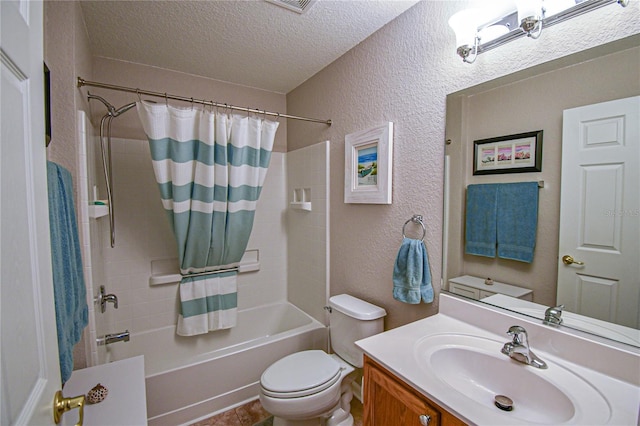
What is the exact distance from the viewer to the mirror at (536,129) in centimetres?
90

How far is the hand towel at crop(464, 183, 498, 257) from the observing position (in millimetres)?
1241

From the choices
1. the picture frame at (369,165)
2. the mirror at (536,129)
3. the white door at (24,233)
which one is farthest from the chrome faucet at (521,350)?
the white door at (24,233)

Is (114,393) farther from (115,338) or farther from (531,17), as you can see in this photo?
(531,17)

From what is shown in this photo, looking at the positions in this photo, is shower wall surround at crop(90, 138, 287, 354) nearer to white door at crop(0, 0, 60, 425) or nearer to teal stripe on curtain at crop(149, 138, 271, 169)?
teal stripe on curtain at crop(149, 138, 271, 169)

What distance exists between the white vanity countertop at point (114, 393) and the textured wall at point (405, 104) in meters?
1.28

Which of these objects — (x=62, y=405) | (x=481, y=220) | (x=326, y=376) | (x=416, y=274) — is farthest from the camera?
(x=326, y=376)

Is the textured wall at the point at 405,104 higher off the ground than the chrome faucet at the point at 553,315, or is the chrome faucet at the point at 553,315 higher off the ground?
the textured wall at the point at 405,104

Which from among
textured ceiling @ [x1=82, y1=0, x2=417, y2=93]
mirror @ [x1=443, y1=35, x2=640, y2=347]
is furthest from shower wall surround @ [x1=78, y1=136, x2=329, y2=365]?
→ mirror @ [x1=443, y1=35, x2=640, y2=347]

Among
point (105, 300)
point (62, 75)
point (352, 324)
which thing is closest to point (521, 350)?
point (352, 324)

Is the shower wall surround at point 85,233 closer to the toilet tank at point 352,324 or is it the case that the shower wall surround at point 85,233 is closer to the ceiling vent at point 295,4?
the ceiling vent at point 295,4

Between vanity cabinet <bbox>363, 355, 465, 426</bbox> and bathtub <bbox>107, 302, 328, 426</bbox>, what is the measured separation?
1077mm

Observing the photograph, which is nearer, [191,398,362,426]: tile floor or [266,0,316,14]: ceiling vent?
[266,0,316,14]: ceiling vent

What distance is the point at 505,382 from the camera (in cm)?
99

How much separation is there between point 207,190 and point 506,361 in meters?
1.84
